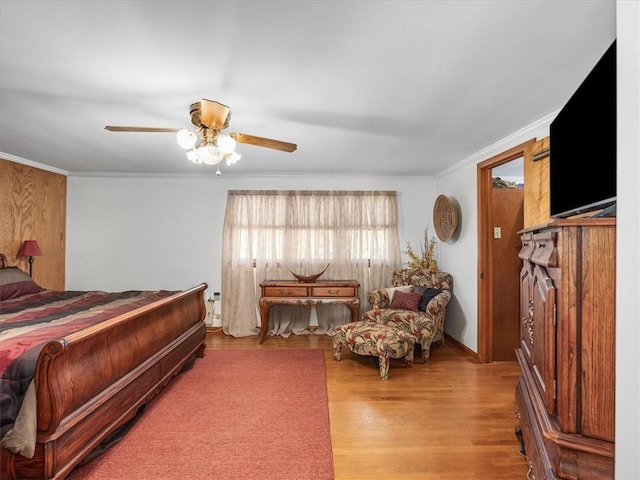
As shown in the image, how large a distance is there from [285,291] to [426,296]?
181cm

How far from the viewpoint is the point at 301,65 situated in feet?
5.90

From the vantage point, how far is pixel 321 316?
4.70 m

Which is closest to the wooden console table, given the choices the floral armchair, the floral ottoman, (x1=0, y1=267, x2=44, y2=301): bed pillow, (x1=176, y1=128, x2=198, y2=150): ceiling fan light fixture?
the floral armchair

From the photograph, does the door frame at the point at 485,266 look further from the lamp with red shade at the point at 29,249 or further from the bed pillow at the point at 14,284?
the lamp with red shade at the point at 29,249

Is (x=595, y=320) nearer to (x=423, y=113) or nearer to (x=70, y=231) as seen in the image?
(x=423, y=113)

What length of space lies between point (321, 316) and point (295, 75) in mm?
3505

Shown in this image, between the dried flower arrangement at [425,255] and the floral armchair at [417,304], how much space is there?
0.65ft

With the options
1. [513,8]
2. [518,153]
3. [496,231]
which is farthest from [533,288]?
[496,231]

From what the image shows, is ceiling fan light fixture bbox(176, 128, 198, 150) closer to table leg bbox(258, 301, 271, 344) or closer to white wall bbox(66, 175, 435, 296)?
table leg bbox(258, 301, 271, 344)

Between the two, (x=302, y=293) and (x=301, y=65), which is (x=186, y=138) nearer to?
(x=301, y=65)

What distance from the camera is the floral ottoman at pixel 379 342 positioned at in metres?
3.10

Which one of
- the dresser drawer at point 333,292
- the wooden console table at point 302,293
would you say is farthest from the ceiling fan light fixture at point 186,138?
the dresser drawer at point 333,292

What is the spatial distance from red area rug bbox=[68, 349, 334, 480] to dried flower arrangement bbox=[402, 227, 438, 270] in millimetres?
2152

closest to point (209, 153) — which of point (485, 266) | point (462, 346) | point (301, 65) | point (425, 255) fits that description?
point (301, 65)
